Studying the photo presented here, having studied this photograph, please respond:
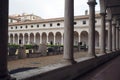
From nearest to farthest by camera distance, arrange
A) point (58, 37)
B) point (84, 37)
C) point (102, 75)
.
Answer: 1. point (102, 75)
2. point (84, 37)
3. point (58, 37)

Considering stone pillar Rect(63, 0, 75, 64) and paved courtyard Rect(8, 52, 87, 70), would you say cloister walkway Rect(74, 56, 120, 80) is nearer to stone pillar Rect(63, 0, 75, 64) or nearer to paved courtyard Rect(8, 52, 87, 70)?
stone pillar Rect(63, 0, 75, 64)

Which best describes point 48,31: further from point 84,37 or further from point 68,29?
A: point 68,29

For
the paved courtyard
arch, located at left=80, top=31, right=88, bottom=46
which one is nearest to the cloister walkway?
the paved courtyard

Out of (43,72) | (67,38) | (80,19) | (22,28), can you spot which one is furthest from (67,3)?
(22,28)

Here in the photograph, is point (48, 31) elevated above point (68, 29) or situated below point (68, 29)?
above

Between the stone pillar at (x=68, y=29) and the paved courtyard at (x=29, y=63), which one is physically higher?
the stone pillar at (x=68, y=29)

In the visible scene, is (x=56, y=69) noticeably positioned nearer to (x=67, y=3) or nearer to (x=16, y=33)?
(x=67, y=3)

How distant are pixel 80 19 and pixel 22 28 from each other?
68.0 ft
